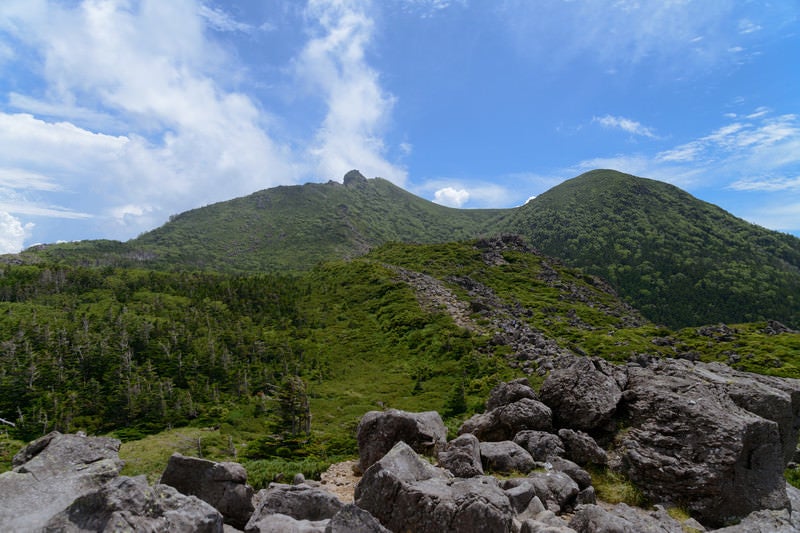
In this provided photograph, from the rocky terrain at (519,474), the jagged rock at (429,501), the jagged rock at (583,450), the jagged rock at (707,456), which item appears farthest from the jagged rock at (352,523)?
the jagged rock at (707,456)

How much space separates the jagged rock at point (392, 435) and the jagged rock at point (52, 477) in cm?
996

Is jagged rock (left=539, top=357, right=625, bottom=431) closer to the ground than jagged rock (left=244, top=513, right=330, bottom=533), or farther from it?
farther from it

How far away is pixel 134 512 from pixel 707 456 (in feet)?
60.2

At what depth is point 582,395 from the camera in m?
20.0

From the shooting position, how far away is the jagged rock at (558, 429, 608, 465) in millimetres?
17297

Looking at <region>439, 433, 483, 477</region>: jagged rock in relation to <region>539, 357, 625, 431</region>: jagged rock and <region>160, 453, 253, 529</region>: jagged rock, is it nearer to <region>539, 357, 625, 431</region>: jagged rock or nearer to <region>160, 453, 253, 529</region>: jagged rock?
<region>539, 357, 625, 431</region>: jagged rock

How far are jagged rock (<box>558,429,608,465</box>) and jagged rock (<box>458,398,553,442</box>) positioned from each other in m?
1.67

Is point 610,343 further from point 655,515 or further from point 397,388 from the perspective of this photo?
point 655,515

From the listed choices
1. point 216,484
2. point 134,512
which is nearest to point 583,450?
point 216,484

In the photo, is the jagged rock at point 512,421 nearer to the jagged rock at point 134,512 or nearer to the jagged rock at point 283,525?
the jagged rock at point 283,525

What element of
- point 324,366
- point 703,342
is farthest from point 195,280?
point 703,342

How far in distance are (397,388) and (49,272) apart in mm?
105886

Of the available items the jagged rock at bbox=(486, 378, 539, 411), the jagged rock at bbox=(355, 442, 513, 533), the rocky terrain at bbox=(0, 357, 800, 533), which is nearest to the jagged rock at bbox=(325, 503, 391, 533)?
the rocky terrain at bbox=(0, 357, 800, 533)

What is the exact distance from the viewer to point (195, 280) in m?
110
